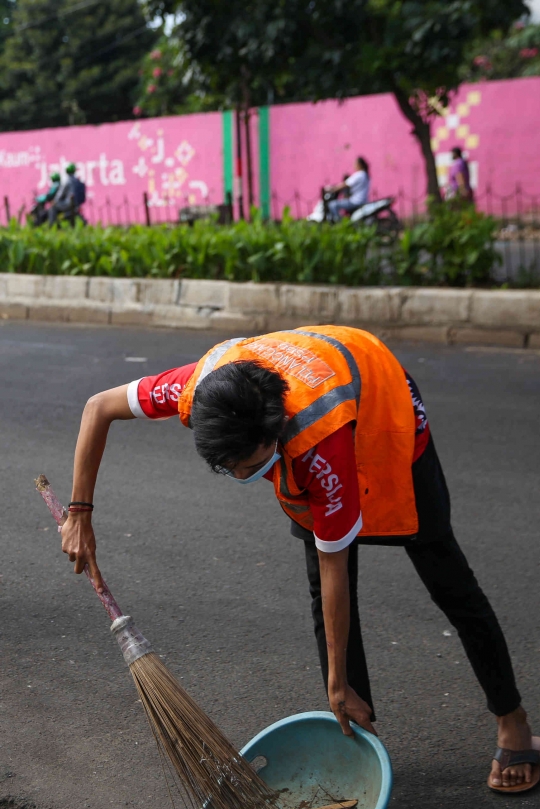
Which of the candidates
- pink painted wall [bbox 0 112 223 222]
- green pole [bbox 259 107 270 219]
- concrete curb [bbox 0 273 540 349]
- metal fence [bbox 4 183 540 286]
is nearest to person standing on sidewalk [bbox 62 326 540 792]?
concrete curb [bbox 0 273 540 349]

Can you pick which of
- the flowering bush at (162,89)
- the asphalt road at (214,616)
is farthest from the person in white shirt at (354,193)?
the flowering bush at (162,89)

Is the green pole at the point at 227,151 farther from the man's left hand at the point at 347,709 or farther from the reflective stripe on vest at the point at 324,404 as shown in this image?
the man's left hand at the point at 347,709

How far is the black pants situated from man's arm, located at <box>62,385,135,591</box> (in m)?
0.55

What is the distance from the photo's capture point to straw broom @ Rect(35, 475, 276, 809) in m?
2.19

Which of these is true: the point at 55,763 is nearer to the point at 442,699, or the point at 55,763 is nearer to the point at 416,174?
the point at 442,699

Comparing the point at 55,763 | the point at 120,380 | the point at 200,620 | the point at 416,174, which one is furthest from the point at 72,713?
the point at 416,174

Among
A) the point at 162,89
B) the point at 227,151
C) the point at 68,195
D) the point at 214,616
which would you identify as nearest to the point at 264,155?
the point at 227,151

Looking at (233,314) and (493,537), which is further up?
(233,314)

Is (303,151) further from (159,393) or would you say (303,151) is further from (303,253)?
(159,393)

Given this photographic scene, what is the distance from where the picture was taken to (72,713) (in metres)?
2.79

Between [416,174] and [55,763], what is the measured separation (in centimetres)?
1709

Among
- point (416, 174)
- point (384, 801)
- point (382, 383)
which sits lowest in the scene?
point (384, 801)

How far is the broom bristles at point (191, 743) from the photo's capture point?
2191 mm

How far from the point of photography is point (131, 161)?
21.7 m
